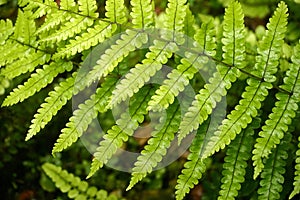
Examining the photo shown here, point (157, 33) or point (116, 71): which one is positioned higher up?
point (157, 33)

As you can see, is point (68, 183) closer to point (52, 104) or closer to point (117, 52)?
point (52, 104)

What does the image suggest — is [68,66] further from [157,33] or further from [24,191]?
[24,191]

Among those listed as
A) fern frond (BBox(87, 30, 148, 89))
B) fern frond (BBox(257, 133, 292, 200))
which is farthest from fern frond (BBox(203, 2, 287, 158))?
fern frond (BBox(87, 30, 148, 89))

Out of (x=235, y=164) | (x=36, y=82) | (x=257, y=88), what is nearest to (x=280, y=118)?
(x=257, y=88)

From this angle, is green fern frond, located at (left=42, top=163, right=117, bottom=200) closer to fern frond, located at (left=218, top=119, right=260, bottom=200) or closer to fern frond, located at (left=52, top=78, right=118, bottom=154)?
fern frond, located at (left=52, top=78, right=118, bottom=154)

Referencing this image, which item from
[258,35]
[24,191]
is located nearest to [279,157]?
[258,35]

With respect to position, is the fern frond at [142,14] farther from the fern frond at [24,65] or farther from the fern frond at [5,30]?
the fern frond at [5,30]
